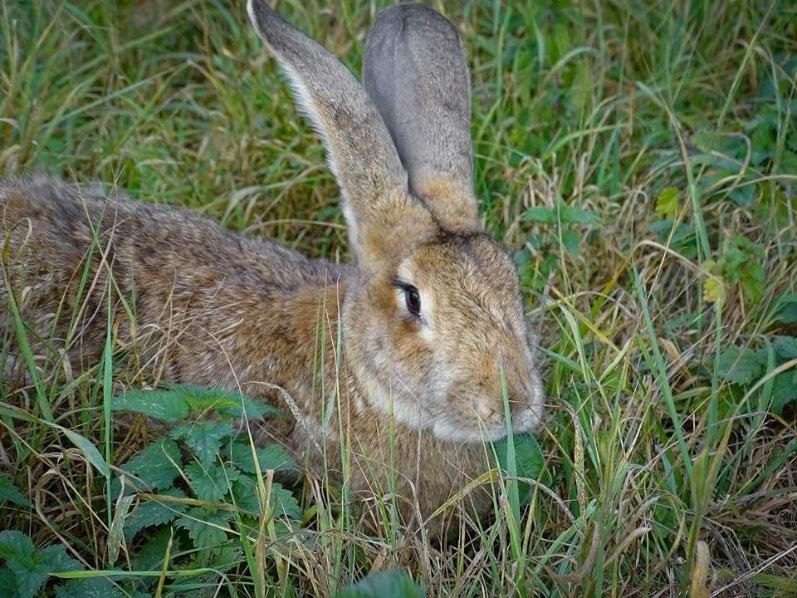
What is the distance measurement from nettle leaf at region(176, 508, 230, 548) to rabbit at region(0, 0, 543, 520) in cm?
41

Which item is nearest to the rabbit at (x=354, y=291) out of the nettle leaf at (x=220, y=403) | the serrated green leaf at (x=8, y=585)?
the nettle leaf at (x=220, y=403)

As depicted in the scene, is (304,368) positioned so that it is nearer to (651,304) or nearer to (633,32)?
(651,304)

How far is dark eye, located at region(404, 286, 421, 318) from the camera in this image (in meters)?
3.83

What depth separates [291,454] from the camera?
415cm

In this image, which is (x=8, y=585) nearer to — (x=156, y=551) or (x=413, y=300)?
(x=156, y=551)

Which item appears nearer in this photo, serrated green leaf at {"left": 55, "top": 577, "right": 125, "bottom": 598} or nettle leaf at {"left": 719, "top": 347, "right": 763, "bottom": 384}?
serrated green leaf at {"left": 55, "top": 577, "right": 125, "bottom": 598}

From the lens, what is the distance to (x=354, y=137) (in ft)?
13.2

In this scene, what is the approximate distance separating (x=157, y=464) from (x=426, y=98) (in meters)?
1.71

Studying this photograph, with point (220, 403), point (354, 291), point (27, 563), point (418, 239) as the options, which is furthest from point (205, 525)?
point (418, 239)

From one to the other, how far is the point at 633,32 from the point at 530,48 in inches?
22.4

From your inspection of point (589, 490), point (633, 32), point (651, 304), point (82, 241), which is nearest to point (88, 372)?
point (82, 241)

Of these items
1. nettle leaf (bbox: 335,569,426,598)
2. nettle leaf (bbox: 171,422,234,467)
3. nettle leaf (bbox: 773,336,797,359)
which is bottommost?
nettle leaf (bbox: 171,422,234,467)

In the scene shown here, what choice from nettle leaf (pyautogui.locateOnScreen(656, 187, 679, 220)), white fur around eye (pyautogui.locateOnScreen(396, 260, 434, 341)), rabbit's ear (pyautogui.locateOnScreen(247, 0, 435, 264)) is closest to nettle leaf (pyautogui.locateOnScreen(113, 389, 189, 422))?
white fur around eye (pyautogui.locateOnScreen(396, 260, 434, 341))

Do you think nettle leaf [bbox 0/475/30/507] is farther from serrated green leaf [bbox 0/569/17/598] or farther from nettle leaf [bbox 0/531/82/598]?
serrated green leaf [bbox 0/569/17/598]
